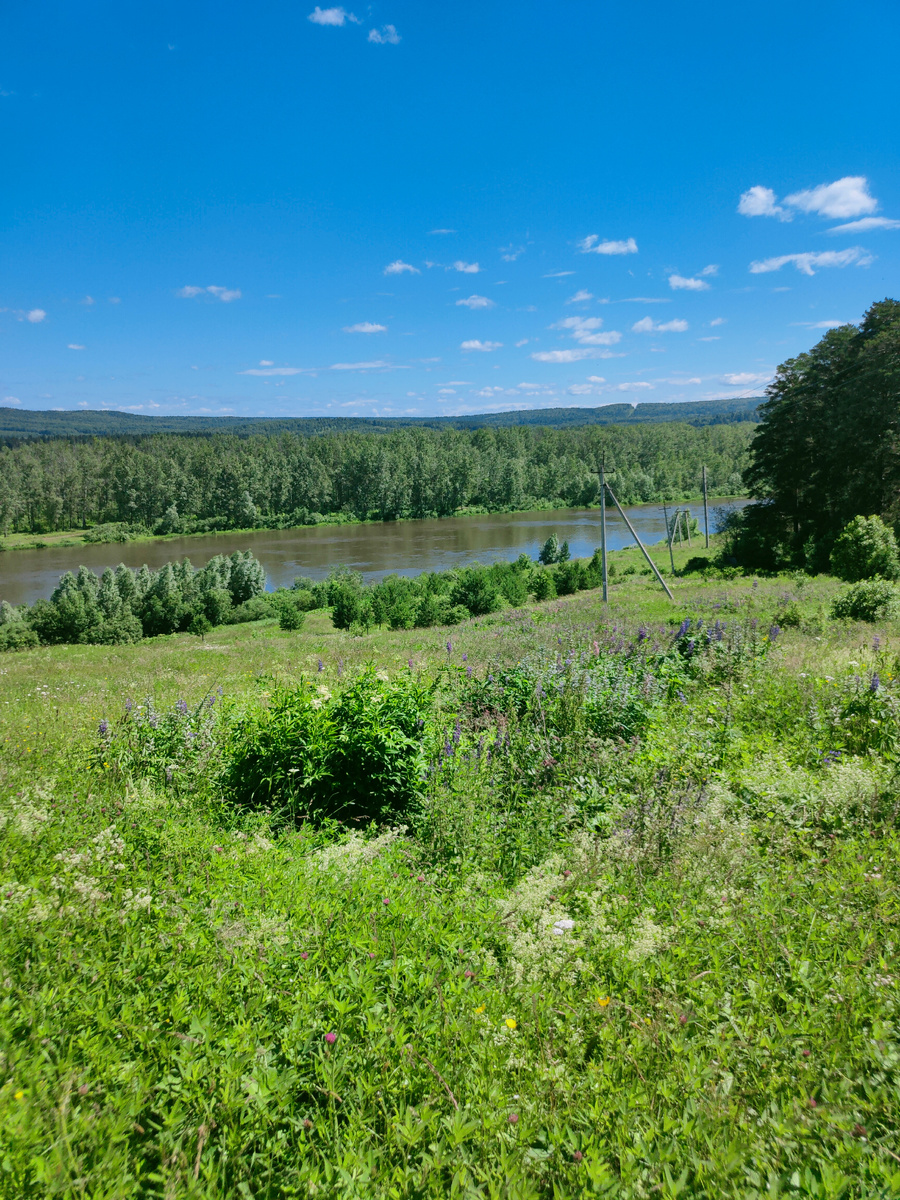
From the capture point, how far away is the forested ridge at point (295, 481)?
305 ft

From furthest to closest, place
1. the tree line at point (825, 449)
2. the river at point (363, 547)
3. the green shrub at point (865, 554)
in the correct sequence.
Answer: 1. the river at point (363, 547)
2. the tree line at point (825, 449)
3. the green shrub at point (865, 554)

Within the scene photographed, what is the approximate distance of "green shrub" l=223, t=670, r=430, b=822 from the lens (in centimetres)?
496

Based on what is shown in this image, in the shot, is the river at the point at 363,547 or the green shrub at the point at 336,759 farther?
the river at the point at 363,547

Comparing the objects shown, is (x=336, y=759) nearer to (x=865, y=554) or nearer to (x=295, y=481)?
(x=865, y=554)

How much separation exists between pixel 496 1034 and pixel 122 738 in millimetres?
4987

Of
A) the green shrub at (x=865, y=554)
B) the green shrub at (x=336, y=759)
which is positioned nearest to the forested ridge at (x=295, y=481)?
the green shrub at (x=865, y=554)

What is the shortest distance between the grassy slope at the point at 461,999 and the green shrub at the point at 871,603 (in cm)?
899

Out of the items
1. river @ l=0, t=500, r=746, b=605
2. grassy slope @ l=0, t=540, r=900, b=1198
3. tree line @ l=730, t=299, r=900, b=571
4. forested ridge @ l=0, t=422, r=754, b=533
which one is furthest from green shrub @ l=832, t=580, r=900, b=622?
forested ridge @ l=0, t=422, r=754, b=533

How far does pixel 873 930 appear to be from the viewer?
2.98m

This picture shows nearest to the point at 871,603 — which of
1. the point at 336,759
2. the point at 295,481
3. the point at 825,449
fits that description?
the point at 336,759

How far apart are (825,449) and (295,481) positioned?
272 feet

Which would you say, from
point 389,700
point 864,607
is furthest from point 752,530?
point 389,700

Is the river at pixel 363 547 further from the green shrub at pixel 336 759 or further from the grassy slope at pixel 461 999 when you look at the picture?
the grassy slope at pixel 461 999

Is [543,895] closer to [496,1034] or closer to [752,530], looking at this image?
[496,1034]
